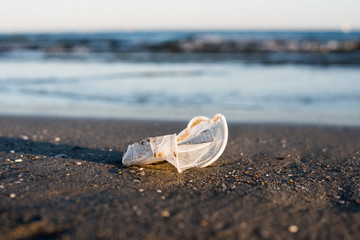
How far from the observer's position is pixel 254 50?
22984 millimetres

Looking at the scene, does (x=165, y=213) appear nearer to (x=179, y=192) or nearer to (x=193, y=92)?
(x=179, y=192)

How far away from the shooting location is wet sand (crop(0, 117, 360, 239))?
8.14 feet

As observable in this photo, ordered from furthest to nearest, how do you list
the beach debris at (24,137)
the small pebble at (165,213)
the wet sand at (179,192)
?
the beach debris at (24,137) < the small pebble at (165,213) < the wet sand at (179,192)

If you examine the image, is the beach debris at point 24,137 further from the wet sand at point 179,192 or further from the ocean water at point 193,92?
the ocean water at point 193,92

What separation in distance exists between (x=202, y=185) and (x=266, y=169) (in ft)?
3.08

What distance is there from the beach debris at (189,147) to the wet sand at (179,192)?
0.14 m

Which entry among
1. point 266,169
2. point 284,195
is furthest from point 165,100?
point 284,195

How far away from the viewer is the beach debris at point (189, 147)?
3.39 metres

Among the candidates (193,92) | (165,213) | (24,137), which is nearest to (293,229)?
(165,213)

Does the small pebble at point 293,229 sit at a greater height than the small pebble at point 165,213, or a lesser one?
lesser

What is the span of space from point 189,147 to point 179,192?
21.6 inches

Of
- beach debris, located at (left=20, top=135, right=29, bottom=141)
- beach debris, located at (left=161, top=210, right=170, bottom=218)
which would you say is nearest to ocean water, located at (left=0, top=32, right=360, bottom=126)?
beach debris, located at (left=20, top=135, right=29, bottom=141)

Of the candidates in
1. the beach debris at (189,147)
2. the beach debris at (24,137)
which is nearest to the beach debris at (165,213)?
the beach debris at (189,147)

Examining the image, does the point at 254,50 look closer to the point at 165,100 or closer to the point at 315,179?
the point at 165,100
